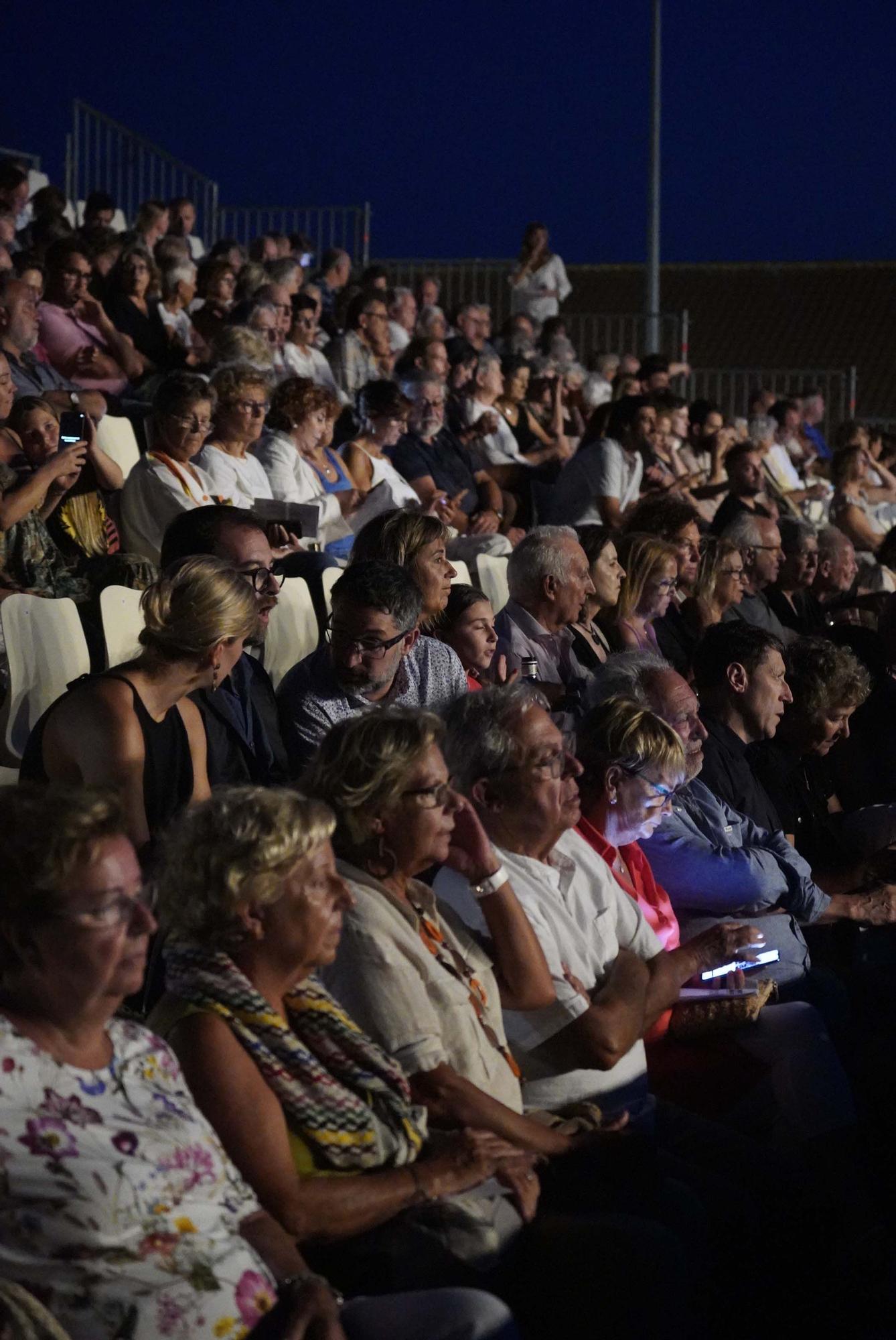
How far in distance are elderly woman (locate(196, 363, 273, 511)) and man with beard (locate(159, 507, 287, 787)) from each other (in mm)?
1589

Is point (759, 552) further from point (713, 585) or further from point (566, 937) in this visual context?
point (566, 937)

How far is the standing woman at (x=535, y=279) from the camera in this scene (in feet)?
42.3

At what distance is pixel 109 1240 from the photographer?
175 centimetres

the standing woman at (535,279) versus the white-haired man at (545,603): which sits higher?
the standing woman at (535,279)

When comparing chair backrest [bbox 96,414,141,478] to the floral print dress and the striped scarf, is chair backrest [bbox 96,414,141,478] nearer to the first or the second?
the striped scarf

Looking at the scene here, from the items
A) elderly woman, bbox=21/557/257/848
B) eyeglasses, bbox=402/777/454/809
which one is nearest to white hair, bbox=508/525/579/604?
elderly woman, bbox=21/557/257/848

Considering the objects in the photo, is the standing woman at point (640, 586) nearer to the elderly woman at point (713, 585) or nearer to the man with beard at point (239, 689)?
the elderly woman at point (713, 585)

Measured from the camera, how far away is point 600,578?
18.0ft

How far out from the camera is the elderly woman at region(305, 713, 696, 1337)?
221 centimetres

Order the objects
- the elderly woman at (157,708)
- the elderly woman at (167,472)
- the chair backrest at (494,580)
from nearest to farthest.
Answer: the elderly woman at (157,708) < the elderly woman at (167,472) < the chair backrest at (494,580)

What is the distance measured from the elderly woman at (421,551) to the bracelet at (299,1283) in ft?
8.19

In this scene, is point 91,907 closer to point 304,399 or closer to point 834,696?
point 834,696

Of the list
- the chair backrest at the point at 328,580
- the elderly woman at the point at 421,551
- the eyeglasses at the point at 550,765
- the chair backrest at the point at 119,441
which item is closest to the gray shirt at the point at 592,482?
the chair backrest at the point at 119,441

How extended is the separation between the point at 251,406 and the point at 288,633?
1.21 metres
